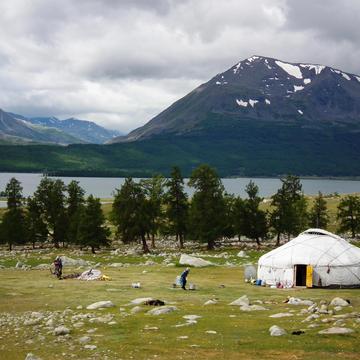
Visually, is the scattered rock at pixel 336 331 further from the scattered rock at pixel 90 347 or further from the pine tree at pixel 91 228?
the pine tree at pixel 91 228

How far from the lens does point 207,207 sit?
6938 centimetres

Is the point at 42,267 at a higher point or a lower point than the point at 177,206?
lower

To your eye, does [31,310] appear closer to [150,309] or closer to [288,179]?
[150,309]

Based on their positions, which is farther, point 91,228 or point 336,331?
point 91,228

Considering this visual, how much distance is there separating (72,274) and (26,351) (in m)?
24.6

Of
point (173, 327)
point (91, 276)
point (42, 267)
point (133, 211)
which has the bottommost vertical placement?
point (42, 267)

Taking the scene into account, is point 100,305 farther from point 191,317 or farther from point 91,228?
point 91,228

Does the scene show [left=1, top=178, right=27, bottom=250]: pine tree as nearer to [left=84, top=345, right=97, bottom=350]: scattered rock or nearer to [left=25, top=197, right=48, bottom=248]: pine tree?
[left=25, top=197, right=48, bottom=248]: pine tree

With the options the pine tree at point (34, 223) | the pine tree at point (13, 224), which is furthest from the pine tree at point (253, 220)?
the pine tree at point (13, 224)

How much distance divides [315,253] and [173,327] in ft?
66.5

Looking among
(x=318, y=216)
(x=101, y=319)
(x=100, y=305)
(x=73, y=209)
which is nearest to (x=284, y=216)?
(x=318, y=216)

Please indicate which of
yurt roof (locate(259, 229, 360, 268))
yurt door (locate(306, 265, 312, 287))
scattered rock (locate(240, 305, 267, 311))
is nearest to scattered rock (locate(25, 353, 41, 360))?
scattered rock (locate(240, 305, 267, 311))

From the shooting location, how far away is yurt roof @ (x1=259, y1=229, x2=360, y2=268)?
39.1 m

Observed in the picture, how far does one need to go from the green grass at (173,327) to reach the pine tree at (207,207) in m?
29.4
